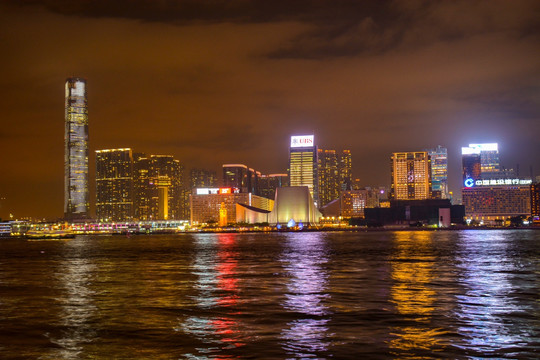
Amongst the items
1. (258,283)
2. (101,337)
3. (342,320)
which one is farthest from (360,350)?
(258,283)

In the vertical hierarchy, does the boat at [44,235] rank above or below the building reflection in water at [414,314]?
above

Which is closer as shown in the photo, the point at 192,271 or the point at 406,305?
the point at 406,305

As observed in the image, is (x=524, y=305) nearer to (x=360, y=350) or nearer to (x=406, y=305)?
(x=406, y=305)

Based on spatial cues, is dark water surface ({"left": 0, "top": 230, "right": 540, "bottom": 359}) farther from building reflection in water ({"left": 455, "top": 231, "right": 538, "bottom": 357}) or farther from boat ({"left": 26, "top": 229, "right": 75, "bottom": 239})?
boat ({"left": 26, "top": 229, "right": 75, "bottom": 239})

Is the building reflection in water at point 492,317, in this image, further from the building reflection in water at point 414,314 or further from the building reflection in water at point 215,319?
the building reflection in water at point 215,319

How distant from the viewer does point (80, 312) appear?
25484 mm

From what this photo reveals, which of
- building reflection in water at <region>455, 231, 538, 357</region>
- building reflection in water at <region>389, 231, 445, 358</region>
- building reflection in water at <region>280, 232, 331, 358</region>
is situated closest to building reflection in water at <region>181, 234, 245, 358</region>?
building reflection in water at <region>280, 232, 331, 358</region>

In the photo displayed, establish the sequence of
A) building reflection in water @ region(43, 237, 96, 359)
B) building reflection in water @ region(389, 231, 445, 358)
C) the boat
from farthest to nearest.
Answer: the boat → building reflection in water @ region(43, 237, 96, 359) → building reflection in water @ region(389, 231, 445, 358)

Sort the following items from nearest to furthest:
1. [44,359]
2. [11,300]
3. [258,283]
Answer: [44,359]
[11,300]
[258,283]

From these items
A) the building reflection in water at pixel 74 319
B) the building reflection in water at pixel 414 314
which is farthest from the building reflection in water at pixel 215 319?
the building reflection in water at pixel 414 314

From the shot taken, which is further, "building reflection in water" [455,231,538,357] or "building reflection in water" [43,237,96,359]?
"building reflection in water" [43,237,96,359]

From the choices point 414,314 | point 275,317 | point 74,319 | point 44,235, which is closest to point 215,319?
point 275,317

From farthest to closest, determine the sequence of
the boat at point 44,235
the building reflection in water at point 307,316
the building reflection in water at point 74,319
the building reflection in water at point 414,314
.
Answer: the boat at point 44,235 < the building reflection in water at point 74,319 < the building reflection in water at point 307,316 < the building reflection in water at point 414,314

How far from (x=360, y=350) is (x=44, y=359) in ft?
28.7
